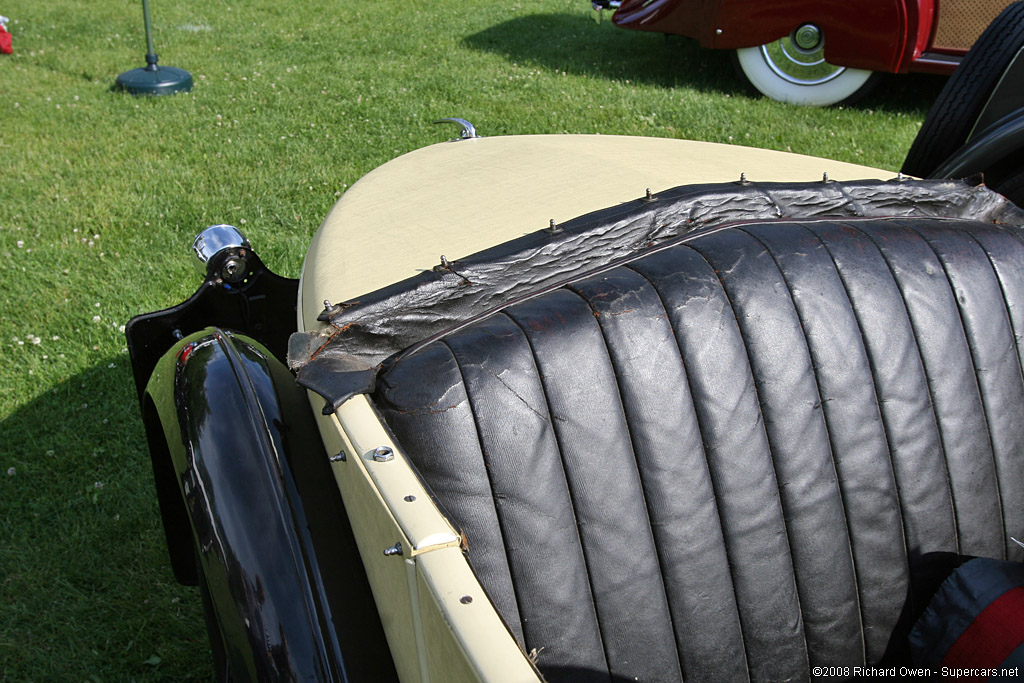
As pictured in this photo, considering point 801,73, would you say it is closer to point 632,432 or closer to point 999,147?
point 999,147

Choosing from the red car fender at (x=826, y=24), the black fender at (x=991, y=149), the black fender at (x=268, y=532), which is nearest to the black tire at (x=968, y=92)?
the black fender at (x=991, y=149)

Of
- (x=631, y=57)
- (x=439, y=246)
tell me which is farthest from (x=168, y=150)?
(x=439, y=246)

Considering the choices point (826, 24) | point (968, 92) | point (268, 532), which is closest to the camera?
point (268, 532)

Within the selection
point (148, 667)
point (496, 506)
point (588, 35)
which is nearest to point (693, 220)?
point (496, 506)

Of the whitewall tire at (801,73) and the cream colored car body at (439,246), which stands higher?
the whitewall tire at (801,73)

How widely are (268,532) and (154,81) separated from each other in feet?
17.0

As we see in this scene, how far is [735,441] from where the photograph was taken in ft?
4.44

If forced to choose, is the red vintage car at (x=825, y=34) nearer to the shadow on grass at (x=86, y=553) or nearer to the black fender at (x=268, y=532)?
the shadow on grass at (x=86, y=553)

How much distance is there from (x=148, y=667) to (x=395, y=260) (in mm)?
1258

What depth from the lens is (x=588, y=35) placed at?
7215 mm

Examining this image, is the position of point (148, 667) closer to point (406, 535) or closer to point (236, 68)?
point (406, 535)

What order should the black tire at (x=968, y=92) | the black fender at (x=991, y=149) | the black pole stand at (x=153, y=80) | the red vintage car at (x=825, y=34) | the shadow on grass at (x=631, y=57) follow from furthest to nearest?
the shadow on grass at (x=631, y=57) → the black pole stand at (x=153, y=80) → the red vintage car at (x=825, y=34) → the black tire at (x=968, y=92) → the black fender at (x=991, y=149)

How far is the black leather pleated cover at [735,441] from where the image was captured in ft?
4.08

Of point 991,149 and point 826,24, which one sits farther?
point 826,24
